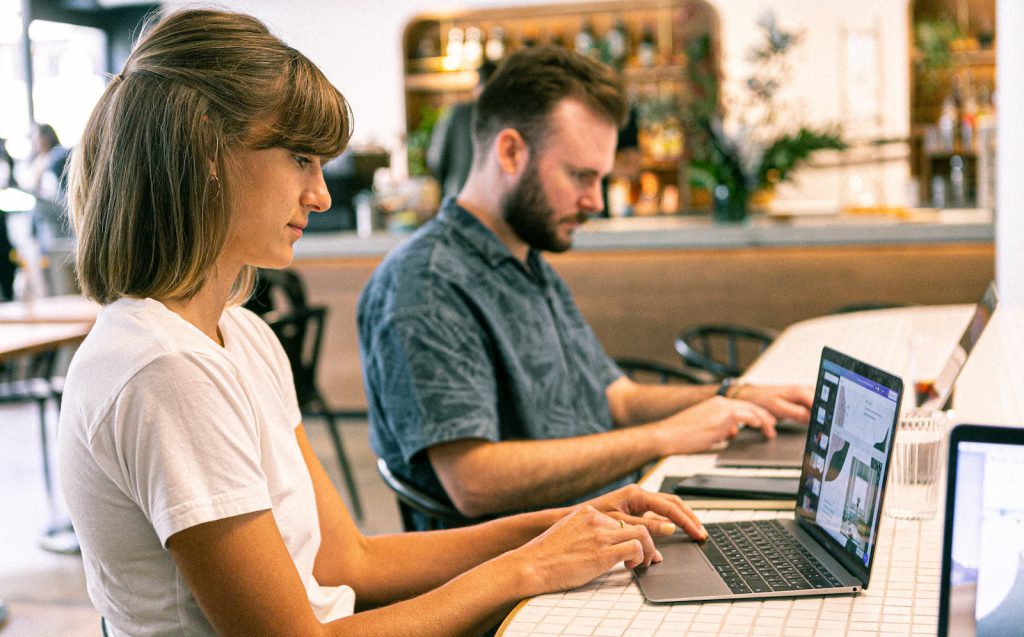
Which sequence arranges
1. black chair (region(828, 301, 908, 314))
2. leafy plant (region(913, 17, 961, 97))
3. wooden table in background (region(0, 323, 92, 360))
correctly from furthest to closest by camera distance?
leafy plant (region(913, 17, 961, 97))
black chair (region(828, 301, 908, 314))
wooden table in background (region(0, 323, 92, 360))

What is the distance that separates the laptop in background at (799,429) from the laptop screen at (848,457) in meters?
0.34

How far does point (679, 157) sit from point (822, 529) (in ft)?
22.6

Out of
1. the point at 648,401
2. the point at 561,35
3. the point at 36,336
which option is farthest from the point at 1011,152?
the point at 561,35

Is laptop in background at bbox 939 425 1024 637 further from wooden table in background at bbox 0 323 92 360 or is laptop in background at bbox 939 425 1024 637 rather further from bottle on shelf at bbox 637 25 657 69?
bottle on shelf at bbox 637 25 657 69

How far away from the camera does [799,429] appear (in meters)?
1.97

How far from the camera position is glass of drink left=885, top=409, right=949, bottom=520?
1417 mm

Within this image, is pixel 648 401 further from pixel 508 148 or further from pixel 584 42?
pixel 584 42

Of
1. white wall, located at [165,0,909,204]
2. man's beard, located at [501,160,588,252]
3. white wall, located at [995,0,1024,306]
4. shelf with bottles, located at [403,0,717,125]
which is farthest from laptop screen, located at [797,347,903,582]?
shelf with bottles, located at [403,0,717,125]

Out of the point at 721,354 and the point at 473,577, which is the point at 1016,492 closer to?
the point at 473,577

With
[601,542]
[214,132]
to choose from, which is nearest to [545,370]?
[601,542]

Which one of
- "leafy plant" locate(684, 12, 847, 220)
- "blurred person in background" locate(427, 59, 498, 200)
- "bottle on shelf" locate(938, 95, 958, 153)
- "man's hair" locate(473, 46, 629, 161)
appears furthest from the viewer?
"bottle on shelf" locate(938, 95, 958, 153)

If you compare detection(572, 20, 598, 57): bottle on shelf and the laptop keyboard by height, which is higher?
detection(572, 20, 598, 57): bottle on shelf

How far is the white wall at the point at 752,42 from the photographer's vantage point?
7688 mm

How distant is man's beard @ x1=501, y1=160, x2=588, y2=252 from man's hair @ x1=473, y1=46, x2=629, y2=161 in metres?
0.07
